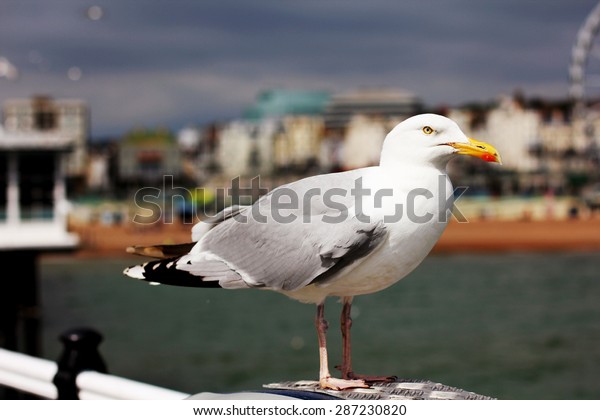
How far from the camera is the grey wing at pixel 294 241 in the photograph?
6.31 ft

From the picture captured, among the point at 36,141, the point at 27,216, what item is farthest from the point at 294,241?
the point at 36,141

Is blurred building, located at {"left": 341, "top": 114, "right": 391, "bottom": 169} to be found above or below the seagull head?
below

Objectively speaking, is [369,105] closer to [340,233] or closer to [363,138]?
[363,138]

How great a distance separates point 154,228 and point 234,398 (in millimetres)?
29072

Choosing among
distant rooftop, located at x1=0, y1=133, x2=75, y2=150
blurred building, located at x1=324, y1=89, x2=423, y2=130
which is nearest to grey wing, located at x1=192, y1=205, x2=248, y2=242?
distant rooftop, located at x1=0, y1=133, x2=75, y2=150

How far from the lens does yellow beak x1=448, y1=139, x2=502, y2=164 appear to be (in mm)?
1847

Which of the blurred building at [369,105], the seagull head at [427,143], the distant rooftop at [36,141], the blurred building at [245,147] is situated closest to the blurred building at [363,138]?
the blurred building at [369,105]

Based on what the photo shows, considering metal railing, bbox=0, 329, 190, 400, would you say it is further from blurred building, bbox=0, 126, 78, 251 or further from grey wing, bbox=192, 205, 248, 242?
blurred building, bbox=0, 126, 78, 251

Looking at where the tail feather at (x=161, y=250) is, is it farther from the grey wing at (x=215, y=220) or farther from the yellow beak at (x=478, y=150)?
the yellow beak at (x=478, y=150)

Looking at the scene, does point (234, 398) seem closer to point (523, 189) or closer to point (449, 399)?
point (449, 399)

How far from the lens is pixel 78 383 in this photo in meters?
2.54

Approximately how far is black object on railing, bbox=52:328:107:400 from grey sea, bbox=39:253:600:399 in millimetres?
4248

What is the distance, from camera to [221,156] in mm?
72938
